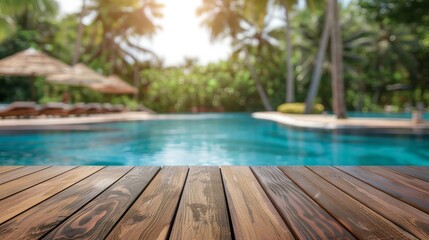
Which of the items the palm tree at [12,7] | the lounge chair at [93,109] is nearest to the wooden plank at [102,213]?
the lounge chair at [93,109]

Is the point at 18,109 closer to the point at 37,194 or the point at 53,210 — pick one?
the point at 37,194

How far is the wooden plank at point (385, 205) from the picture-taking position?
4.48 ft

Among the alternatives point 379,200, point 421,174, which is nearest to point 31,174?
point 379,200

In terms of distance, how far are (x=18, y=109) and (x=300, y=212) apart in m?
13.1

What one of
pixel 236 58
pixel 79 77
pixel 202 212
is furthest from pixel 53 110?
pixel 236 58

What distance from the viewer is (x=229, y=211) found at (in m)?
1.55

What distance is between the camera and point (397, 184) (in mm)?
2082

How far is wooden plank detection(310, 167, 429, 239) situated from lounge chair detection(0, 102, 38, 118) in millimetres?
12620

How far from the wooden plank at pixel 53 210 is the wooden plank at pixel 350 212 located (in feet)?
4.26

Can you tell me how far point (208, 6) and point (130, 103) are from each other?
1018 centimetres

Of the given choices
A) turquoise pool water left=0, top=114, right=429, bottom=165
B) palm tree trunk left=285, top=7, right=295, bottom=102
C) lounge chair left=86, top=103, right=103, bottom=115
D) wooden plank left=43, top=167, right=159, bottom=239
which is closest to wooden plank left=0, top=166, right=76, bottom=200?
wooden plank left=43, top=167, right=159, bottom=239

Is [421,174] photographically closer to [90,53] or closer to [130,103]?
[130,103]

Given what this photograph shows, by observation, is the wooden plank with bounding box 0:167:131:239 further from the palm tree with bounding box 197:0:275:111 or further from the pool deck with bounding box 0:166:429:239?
the palm tree with bounding box 197:0:275:111

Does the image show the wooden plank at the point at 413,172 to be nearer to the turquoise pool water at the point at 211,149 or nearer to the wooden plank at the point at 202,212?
the wooden plank at the point at 202,212
